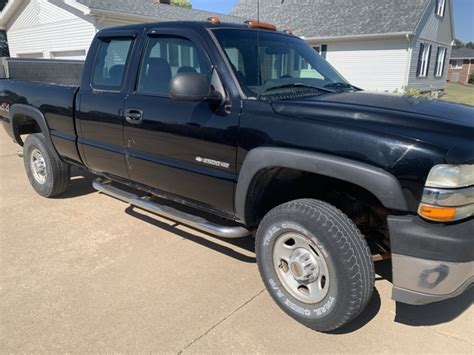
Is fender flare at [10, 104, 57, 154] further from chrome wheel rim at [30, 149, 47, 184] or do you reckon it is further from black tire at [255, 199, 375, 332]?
black tire at [255, 199, 375, 332]

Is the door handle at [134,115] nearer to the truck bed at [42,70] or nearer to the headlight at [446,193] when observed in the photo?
the headlight at [446,193]

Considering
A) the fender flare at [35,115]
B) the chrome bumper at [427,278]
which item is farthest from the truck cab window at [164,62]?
the chrome bumper at [427,278]

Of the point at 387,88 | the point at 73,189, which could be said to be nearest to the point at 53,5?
the point at 73,189

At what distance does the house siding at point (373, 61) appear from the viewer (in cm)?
1930

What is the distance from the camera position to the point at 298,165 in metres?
2.54

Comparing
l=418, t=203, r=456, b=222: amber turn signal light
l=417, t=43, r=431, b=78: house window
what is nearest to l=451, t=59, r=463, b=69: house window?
l=417, t=43, r=431, b=78: house window

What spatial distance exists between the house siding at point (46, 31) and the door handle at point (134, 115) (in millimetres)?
12610

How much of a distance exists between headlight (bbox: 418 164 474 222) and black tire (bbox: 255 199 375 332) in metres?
0.48

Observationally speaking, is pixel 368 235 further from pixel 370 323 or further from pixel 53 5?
pixel 53 5

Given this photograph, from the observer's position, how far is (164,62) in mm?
3580

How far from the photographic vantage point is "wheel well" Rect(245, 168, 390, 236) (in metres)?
2.85

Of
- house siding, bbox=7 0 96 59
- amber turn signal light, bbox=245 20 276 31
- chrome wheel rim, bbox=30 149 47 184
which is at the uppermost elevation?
house siding, bbox=7 0 96 59

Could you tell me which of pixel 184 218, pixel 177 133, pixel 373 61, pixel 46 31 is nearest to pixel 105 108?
pixel 177 133

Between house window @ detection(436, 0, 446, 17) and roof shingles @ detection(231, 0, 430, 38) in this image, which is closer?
roof shingles @ detection(231, 0, 430, 38)
